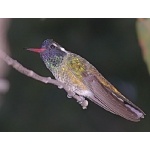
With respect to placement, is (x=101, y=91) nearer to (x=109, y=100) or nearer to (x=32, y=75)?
(x=109, y=100)

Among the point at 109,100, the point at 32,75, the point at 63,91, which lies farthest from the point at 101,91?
the point at 32,75

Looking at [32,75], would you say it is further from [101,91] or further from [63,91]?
[101,91]

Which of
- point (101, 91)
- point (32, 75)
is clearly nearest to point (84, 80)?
point (101, 91)

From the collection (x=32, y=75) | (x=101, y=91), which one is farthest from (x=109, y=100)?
(x=32, y=75)
